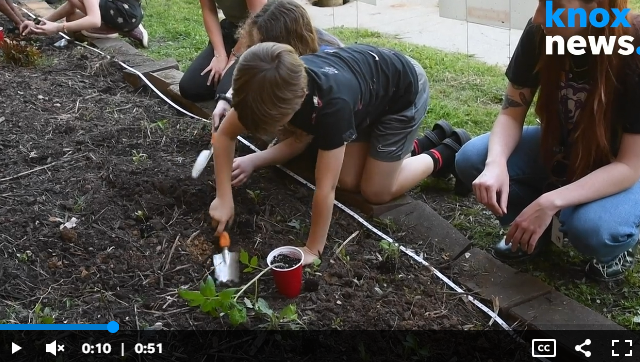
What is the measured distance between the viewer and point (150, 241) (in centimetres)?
233

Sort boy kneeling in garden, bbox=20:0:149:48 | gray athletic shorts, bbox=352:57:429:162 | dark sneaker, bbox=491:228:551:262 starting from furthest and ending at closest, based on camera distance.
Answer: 1. boy kneeling in garden, bbox=20:0:149:48
2. gray athletic shorts, bbox=352:57:429:162
3. dark sneaker, bbox=491:228:551:262

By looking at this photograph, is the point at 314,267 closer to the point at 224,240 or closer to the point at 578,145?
the point at 224,240

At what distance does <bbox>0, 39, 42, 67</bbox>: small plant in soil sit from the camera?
4008 millimetres

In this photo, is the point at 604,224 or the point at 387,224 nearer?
the point at 604,224

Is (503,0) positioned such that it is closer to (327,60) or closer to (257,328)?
(327,60)

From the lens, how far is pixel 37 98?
3.58 meters

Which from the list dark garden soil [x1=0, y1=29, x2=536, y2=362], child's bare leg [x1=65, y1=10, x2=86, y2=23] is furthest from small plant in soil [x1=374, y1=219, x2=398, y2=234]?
child's bare leg [x1=65, y1=10, x2=86, y2=23]

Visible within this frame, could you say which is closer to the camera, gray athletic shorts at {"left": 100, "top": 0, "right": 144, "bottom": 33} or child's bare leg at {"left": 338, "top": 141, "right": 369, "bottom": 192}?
child's bare leg at {"left": 338, "top": 141, "right": 369, "bottom": 192}

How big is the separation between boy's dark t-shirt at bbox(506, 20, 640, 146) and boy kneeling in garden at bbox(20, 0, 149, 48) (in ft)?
10.3

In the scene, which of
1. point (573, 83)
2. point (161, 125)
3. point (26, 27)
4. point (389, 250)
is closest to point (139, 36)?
point (26, 27)

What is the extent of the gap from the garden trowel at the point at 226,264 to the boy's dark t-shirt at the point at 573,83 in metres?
1.15

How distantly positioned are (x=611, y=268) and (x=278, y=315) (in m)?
1.15

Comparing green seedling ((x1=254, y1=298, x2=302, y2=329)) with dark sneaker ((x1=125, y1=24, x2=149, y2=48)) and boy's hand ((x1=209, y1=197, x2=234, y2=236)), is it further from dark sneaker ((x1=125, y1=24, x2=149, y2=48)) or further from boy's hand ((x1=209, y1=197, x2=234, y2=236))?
dark sneaker ((x1=125, y1=24, x2=149, y2=48))

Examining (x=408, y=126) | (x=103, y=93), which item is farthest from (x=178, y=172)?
(x=103, y=93)
